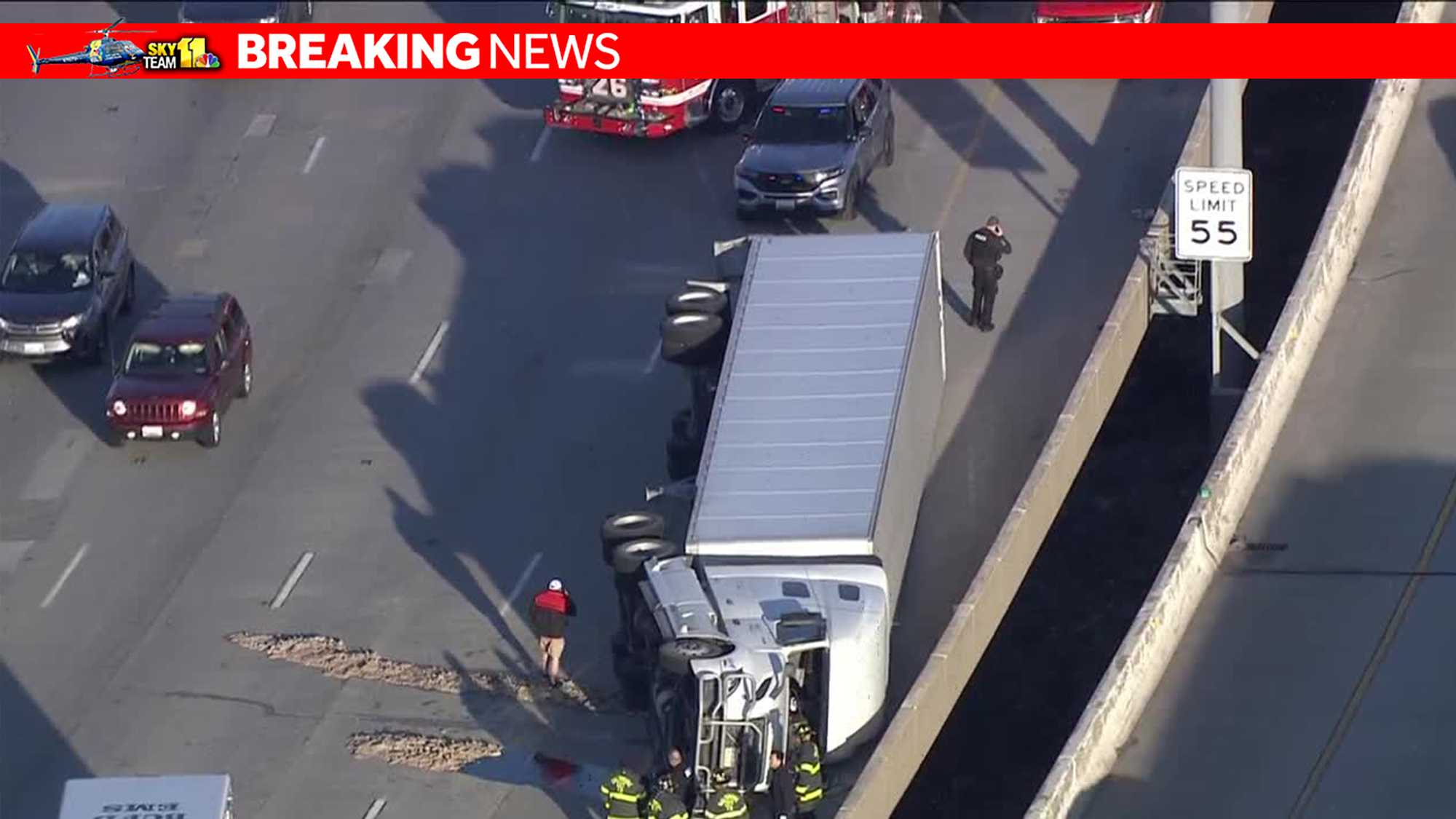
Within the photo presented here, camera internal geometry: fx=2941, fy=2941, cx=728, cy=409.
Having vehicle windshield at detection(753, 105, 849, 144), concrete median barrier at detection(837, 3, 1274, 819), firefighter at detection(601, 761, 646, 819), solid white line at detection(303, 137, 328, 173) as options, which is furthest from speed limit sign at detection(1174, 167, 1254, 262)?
solid white line at detection(303, 137, 328, 173)

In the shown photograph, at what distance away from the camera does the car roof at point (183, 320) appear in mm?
42500

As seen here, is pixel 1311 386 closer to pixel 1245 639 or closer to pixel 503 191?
pixel 1245 639

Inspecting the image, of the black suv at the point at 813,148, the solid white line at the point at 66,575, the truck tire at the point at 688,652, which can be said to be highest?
the truck tire at the point at 688,652

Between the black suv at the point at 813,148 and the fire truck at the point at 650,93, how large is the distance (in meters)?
1.93

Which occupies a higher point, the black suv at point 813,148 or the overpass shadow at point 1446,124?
the overpass shadow at point 1446,124

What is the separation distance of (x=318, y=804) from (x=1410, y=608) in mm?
13696

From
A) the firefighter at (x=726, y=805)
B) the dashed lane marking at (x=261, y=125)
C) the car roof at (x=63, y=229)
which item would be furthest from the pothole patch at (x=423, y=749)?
the dashed lane marking at (x=261, y=125)

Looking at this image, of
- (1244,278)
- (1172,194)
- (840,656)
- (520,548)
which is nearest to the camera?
(840,656)

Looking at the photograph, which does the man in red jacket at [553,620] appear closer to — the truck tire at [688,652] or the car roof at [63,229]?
the truck tire at [688,652]

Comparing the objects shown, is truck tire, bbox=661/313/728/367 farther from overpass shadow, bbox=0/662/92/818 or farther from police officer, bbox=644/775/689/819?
overpass shadow, bbox=0/662/92/818

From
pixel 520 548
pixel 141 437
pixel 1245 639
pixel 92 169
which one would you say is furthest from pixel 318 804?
pixel 92 169

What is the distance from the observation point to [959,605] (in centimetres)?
3559

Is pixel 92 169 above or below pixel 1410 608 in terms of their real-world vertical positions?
below

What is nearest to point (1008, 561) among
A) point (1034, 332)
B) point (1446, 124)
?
point (1034, 332)
